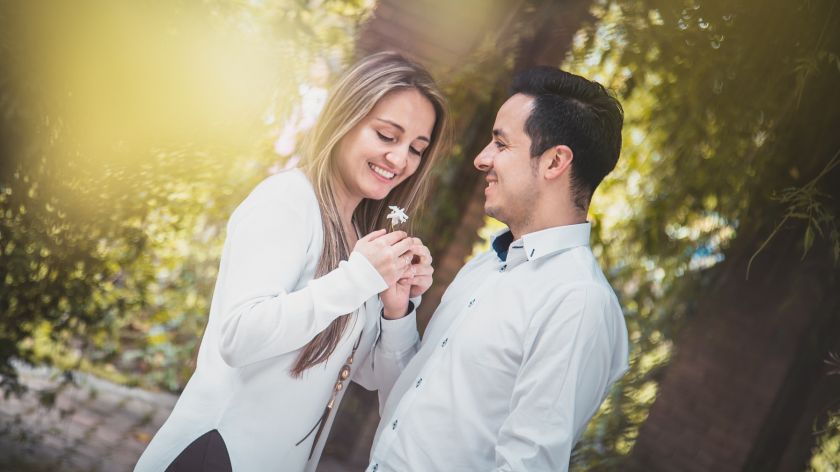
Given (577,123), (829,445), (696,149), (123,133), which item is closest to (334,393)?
(577,123)

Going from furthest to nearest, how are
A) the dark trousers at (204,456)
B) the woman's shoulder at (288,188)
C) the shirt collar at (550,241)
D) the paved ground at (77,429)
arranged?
the paved ground at (77,429) < the shirt collar at (550,241) < the woman's shoulder at (288,188) < the dark trousers at (204,456)

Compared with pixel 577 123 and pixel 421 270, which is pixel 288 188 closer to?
pixel 421 270

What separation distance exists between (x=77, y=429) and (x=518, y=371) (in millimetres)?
3000

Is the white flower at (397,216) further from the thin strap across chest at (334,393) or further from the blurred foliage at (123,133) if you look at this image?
the blurred foliage at (123,133)

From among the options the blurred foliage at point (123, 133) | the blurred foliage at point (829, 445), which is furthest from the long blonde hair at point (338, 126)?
the blurred foliage at point (829, 445)

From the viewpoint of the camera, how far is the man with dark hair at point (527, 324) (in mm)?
1730

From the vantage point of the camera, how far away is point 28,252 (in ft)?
10.8

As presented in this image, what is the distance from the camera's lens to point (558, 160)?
83.7 inches

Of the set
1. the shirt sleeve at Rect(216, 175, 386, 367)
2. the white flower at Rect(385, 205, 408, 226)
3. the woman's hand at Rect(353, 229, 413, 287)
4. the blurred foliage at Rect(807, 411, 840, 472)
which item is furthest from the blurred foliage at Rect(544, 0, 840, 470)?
the shirt sleeve at Rect(216, 175, 386, 367)

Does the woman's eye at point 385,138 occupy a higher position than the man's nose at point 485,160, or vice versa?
the man's nose at point 485,160

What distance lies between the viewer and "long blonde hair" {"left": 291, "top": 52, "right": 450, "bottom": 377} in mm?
1924

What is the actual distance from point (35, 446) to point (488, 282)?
2693mm

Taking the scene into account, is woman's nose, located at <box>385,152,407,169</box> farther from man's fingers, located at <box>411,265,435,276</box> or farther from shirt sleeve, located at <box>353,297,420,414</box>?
shirt sleeve, located at <box>353,297,420,414</box>

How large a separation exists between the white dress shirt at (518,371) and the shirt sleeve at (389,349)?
7 cm
